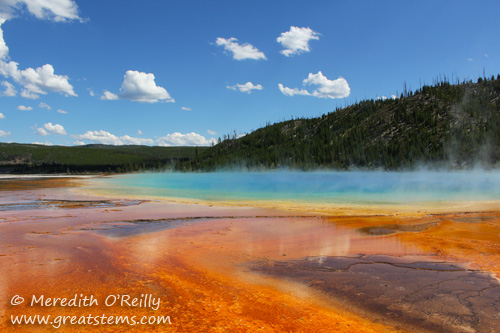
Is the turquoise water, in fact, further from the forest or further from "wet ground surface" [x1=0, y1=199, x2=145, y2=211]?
the forest

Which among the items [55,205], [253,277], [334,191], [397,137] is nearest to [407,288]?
[253,277]

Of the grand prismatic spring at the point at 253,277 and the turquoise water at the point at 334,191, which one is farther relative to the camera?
the turquoise water at the point at 334,191

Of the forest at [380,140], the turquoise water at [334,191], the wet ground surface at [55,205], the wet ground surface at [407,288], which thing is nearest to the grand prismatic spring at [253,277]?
the wet ground surface at [407,288]

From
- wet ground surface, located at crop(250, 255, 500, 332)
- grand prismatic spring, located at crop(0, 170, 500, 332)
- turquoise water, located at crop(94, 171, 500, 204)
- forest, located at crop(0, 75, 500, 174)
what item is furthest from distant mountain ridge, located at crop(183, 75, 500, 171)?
wet ground surface, located at crop(250, 255, 500, 332)

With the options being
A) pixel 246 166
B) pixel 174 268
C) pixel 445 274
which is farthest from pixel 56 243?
pixel 246 166

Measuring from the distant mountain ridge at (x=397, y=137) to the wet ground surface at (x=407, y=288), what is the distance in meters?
111

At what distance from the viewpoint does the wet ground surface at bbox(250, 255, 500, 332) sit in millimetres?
5266

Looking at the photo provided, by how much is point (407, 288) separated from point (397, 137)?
133m

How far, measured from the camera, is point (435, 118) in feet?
403

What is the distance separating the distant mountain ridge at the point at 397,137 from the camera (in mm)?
106375

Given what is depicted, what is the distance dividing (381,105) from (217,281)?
168 m

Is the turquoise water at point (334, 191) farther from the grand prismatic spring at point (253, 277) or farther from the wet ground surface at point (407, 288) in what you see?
the wet ground surface at point (407, 288)

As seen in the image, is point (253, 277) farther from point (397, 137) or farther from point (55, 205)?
point (397, 137)

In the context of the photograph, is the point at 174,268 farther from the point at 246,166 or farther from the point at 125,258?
the point at 246,166
